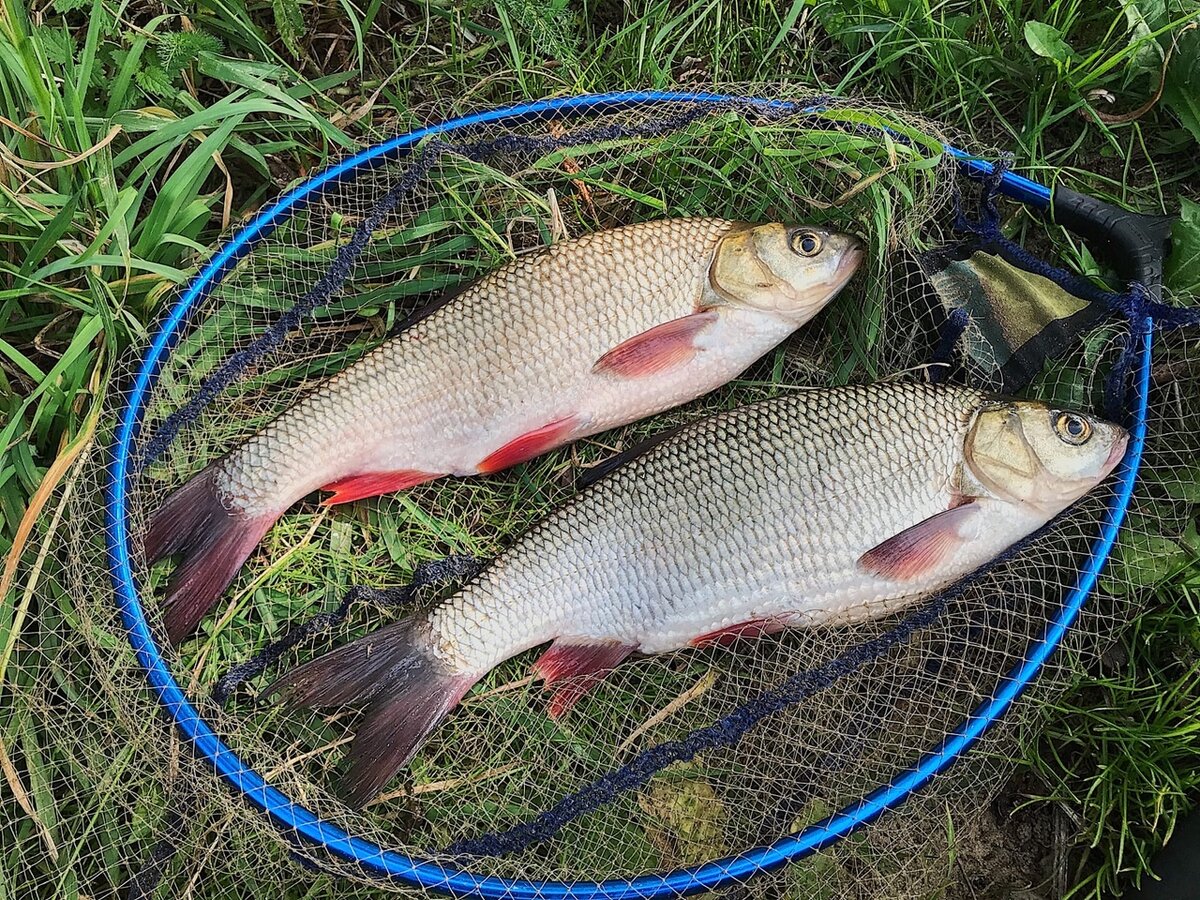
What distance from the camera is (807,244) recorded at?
6.91ft

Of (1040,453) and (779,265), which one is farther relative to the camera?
(779,265)

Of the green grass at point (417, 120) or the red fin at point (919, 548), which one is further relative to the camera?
the green grass at point (417, 120)

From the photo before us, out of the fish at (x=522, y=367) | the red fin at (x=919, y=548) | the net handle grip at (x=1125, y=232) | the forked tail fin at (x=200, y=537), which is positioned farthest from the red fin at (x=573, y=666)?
the net handle grip at (x=1125, y=232)

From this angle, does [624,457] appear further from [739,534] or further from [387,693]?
[387,693]

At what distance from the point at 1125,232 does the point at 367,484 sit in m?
1.86

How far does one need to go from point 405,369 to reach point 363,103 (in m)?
0.90

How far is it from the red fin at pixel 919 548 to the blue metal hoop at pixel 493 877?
0.27 m

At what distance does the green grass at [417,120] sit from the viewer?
80.3 inches

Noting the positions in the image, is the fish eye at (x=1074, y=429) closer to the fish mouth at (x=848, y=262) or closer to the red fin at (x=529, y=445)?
the fish mouth at (x=848, y=262)

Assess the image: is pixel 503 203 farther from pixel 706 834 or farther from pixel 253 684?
pixel 706 834

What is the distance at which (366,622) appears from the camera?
2.15 meters

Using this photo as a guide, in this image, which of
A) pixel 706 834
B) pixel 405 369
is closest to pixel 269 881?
pixel 706 834

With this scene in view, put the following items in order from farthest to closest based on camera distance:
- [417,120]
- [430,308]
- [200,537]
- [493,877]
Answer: [417,120] < [430,308] < [200,537] < [493,877]

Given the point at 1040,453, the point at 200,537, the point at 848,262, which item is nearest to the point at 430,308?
the point at 200,537
